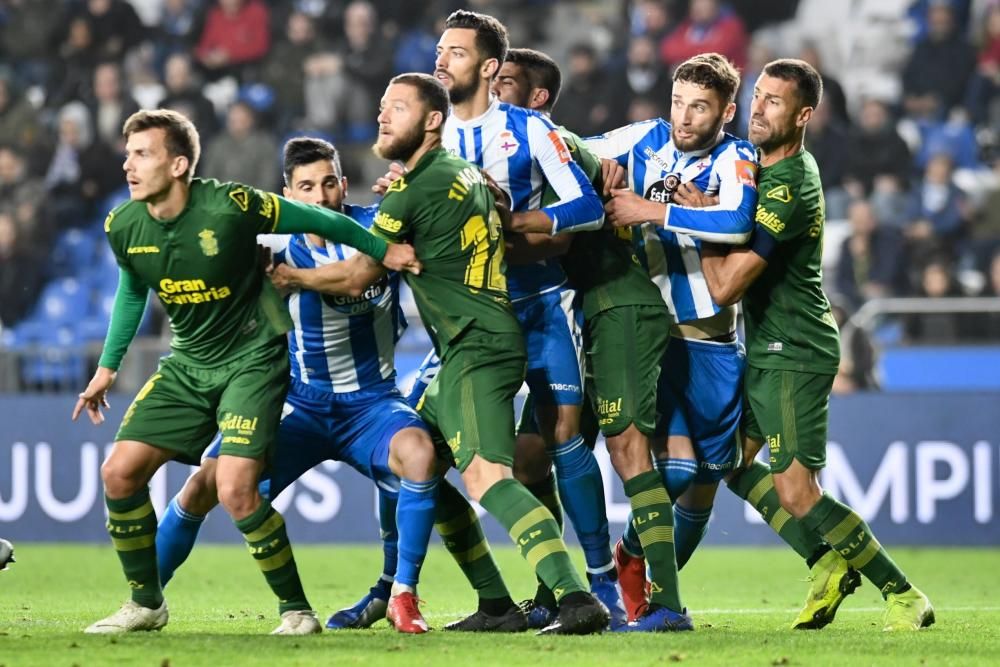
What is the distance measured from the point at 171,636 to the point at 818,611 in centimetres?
285

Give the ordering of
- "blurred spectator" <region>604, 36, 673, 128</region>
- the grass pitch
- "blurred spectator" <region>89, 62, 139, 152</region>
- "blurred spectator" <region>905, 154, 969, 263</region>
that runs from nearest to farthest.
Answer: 1. the grass pitch
2. "blurred spectator" <region>905, 154, 969, 263</region>
3. "blurred spectator" <region>604, 36, 673, 128</region>
4. "blurred spectator" <region>89, 62, 139, 152</region>

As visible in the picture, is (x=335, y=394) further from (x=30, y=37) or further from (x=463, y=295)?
(x=30, y=37)

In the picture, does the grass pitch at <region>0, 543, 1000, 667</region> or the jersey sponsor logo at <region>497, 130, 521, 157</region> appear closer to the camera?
the grass pitch at <region>0, 543, 1000, 667</region>

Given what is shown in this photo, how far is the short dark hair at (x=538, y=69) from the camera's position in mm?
7410

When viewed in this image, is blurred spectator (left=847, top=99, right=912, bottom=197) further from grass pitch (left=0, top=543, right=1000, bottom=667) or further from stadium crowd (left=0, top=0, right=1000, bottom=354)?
grass pitch (left=0, top=543, right=1000, bottom=667)

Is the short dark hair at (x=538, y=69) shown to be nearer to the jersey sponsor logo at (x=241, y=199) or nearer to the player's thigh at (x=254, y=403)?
the jersey sponsor logo at (x=241, y=199)

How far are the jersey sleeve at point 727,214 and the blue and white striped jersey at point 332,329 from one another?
1324 mm

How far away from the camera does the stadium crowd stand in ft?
51.5

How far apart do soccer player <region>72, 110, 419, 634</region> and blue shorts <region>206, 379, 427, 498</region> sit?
1.54 feet

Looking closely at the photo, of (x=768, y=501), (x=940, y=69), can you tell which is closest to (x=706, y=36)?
(x=940, y=69)

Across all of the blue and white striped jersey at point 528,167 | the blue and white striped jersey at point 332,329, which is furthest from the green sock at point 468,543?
the blue and white striped jersey at point 528,167

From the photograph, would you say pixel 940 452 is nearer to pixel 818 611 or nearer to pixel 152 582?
→ pixel 818 611

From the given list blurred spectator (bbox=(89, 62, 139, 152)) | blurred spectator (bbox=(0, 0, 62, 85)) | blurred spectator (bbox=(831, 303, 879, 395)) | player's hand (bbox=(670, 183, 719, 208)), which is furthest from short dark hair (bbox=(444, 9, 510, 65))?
blurred spectator (bbox=(0, 0, 62, 85))

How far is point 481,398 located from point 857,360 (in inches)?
280
